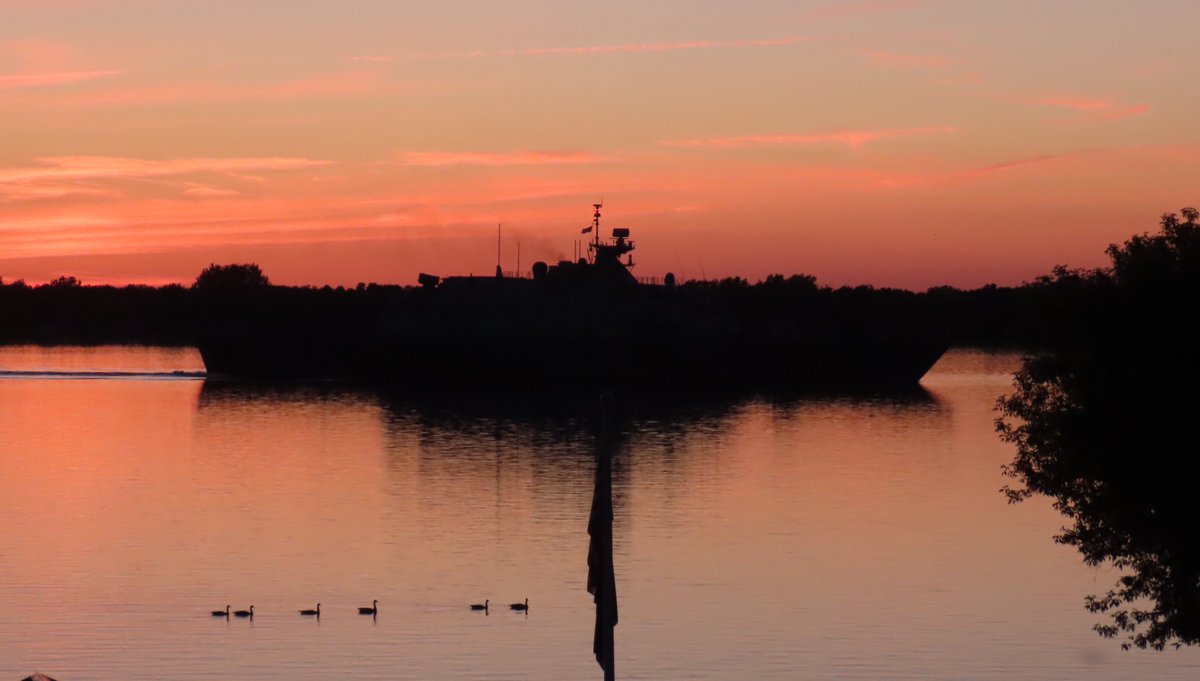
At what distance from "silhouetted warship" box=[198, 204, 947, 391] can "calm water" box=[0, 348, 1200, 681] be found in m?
39.3

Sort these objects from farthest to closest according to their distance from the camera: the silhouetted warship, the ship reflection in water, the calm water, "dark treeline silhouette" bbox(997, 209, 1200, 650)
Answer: the silhouetted warship → the calm water → "dark treeline silhouette" bbox(997, 209, 1200, 650) → the ship reflection in water

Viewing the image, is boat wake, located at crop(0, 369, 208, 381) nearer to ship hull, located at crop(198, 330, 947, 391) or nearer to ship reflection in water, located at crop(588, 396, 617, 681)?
ship hull, located at crop(198, 330, 947, 391)

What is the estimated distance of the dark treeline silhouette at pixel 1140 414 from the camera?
74.8 feet

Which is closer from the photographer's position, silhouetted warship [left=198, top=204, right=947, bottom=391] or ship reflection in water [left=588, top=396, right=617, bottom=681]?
ship reflection in water [left=588, top=396, right=617, bottom=681]

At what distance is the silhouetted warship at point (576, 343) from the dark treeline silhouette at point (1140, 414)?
93236 millimetres

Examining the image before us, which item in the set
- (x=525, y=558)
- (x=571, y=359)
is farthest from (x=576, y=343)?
(x=525, y=558)

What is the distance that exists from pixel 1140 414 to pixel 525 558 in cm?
1877

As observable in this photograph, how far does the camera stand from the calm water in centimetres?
2795

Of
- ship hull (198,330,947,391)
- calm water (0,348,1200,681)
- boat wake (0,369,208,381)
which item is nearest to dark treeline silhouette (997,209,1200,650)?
calm water (0,348,1200,681)

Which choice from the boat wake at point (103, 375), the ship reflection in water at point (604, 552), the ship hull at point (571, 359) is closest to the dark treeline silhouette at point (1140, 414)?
the ship reflection in water at point (604, 552)

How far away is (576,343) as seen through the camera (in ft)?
386

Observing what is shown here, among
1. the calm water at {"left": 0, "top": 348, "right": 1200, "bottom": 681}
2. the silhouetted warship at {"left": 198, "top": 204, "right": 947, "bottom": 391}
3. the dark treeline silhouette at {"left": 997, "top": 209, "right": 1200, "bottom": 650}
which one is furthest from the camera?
the silhouetted warship at {"left": 198, "top": 204, "right": 947, "bottom": 391}

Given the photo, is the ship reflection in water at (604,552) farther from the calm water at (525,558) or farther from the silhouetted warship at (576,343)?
the silhouetted warship at (576,343)

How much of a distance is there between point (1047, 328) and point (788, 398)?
87.9 m
